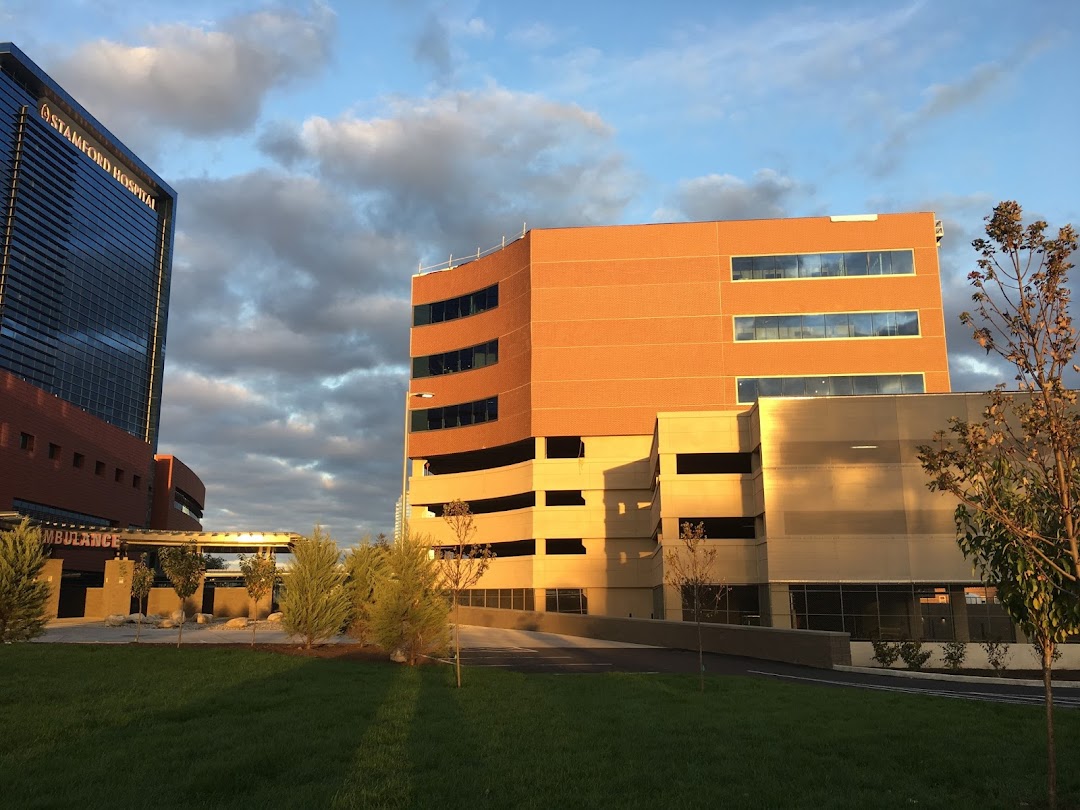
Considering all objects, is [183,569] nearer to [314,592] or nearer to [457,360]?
[314,592]

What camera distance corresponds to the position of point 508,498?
68.8 meters

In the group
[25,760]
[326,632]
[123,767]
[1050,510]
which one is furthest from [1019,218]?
[326,632]

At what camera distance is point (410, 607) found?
74.0 ft

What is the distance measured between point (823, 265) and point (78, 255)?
103 metres

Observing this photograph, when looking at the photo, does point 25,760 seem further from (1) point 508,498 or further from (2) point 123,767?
(1) point 508,498

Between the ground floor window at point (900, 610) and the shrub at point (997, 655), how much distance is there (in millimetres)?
8760

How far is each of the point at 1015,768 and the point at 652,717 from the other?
560 cm

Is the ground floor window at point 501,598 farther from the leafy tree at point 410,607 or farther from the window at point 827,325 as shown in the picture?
the leafy tree at point 410,607

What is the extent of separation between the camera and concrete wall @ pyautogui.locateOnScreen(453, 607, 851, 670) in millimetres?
27188

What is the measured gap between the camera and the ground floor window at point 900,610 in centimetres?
3778

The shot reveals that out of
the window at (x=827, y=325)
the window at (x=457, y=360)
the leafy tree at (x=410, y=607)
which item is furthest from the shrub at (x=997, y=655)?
the window at (x=457, y=360)

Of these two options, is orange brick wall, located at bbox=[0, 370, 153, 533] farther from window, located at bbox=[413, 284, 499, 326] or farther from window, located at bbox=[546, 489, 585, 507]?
window, located at bbox=[546, 489, 585, 507]

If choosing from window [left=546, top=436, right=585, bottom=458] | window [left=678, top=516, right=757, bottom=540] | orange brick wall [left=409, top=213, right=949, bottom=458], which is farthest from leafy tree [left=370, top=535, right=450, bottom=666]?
window [left=546, top=436, right=585, bottom=458]

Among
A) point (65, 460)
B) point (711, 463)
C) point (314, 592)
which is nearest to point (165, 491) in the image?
point (65, 460)
